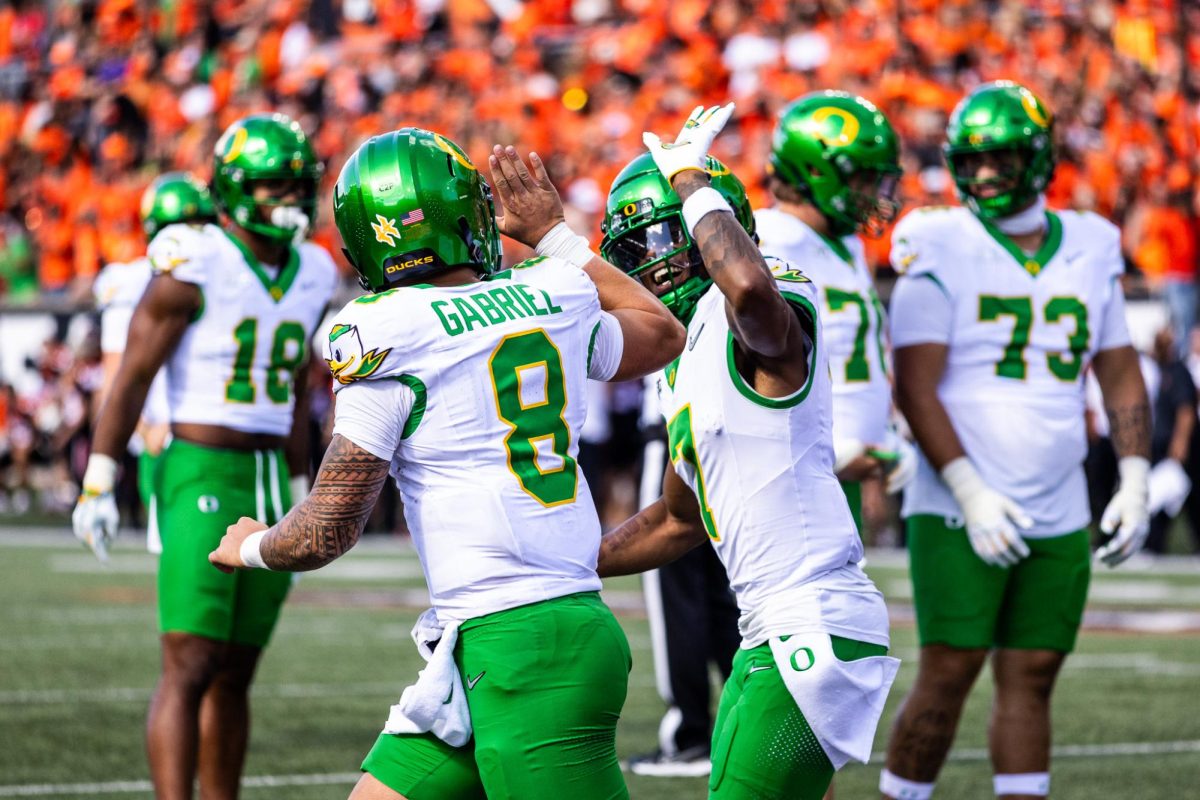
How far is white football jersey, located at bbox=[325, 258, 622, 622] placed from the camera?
3.15m

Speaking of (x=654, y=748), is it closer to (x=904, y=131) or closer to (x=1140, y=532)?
(x=1140, y=532)

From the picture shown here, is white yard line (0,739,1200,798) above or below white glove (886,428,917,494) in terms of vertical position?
below

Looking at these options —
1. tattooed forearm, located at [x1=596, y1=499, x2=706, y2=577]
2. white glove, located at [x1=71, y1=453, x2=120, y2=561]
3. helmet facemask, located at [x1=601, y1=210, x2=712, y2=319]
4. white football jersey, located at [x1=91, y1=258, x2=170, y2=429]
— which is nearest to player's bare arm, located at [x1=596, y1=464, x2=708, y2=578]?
tattooed forearm, located at [x1=596, y1=499, x2=706, y2=577]

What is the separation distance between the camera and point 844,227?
5.39 metres

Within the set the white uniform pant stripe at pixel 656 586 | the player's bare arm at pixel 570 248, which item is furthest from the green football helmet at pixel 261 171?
the player's bare arm at pixel 570 248

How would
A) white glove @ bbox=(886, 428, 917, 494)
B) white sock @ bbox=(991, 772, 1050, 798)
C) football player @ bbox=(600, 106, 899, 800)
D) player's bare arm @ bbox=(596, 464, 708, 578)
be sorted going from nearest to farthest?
football player @ bbox=(600, 106, 899, 800) → player's bare arm @ bbox=(596, 464, 708, 578) → white sock @ bbox=(991, 772, 1050, 798) → white glove @ bbox=(886, 428, 917, 494)

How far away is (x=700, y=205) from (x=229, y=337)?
2.34 meters

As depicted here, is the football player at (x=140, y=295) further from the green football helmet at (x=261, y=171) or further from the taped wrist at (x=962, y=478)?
the taped wrist at (x=962, y=478)

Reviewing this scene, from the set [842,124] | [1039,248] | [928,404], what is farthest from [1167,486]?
[842,124]

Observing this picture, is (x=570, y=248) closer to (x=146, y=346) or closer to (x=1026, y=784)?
(x=146, y=346)

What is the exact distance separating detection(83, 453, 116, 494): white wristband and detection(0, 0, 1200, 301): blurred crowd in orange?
35.4 feet

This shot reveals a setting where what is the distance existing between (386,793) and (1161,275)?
13518 millimetres

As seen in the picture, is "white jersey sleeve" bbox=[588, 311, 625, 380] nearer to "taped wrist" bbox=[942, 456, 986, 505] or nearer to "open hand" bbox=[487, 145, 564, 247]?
"open hand" bbox=[487, 145, 564, 247]

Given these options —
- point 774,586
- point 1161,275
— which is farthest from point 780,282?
point 1161,275
